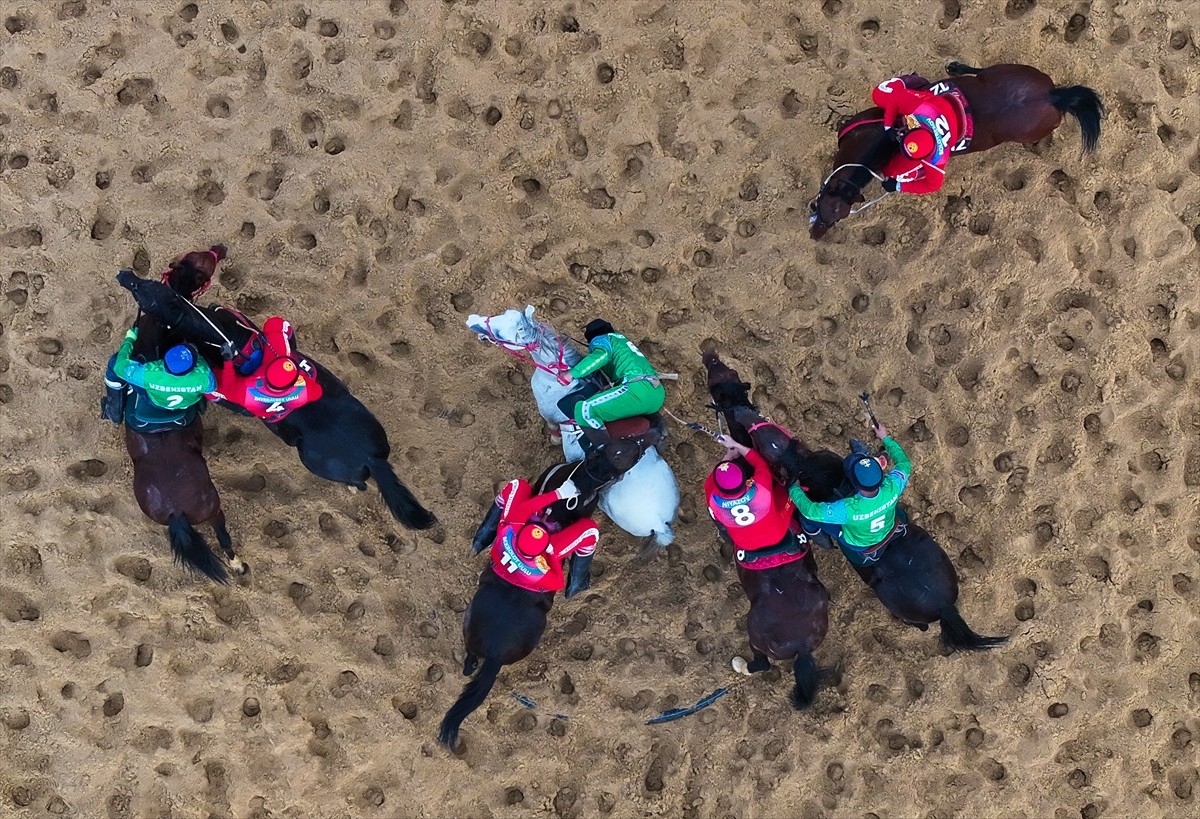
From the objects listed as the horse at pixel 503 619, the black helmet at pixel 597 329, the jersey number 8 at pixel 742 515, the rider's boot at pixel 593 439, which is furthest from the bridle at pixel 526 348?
the jersey number 8 at pixel 742 515

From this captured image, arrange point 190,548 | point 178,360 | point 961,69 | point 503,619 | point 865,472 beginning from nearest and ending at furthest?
point 865,472, point 178,360, point 503,619, point 190,548, point 961,69

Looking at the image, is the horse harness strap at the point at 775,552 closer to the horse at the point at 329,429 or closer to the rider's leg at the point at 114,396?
the horse at the point at 329,429

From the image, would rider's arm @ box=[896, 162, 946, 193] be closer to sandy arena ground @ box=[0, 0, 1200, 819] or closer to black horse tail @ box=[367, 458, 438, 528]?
sandy arena ground @ box=[0, 0, 1200, 819]

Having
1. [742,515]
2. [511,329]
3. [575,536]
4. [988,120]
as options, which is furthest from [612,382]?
[988,120]

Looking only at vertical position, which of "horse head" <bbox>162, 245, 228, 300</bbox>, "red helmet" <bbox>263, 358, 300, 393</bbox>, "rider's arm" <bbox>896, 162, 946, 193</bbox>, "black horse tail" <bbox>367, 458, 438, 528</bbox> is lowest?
"black horse tail" <bbox>367, 458, 438, 528</bbox>

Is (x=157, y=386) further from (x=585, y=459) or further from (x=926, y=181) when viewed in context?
(x=926, y=181)

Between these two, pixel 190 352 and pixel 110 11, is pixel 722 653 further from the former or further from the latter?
pixel 110 11

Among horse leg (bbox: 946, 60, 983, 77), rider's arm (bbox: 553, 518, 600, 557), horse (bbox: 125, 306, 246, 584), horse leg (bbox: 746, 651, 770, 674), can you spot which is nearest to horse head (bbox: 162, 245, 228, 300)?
horse (bbox: 125, 306, 246, 584)
